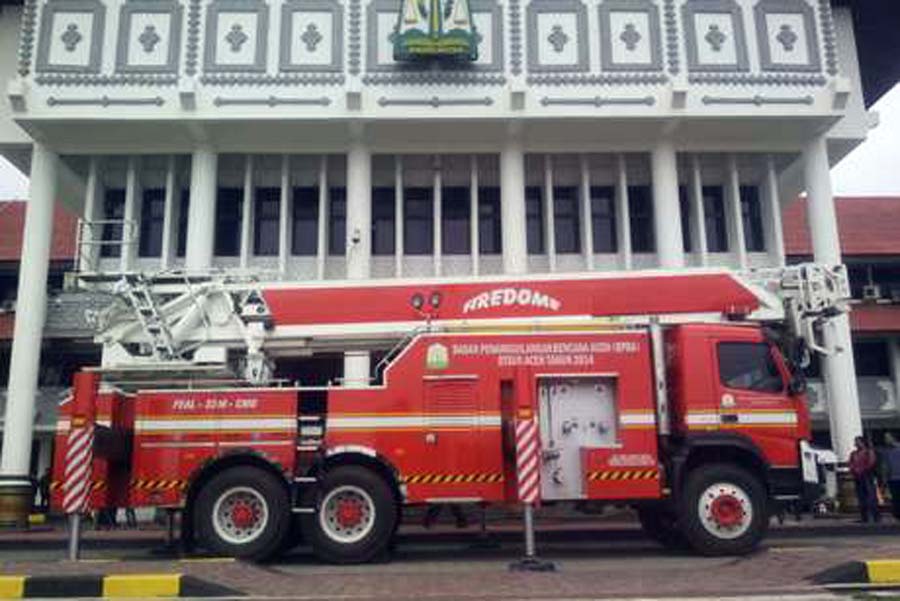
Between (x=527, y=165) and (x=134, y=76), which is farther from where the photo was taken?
(x=527, y=165)

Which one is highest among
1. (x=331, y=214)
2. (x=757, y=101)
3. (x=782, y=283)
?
(x=757, y=101)

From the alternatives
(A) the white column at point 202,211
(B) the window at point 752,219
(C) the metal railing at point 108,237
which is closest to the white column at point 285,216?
(A) the white column at point 202,211

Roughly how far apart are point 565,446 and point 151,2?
1666cm

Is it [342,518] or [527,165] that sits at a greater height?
[527,165]

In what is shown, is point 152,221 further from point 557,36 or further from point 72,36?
point 557,36

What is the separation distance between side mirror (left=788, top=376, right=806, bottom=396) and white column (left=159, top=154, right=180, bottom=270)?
15975 millimetres

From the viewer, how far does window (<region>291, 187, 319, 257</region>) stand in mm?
24359

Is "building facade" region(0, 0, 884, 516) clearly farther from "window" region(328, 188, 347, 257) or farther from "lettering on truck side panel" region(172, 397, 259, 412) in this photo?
"lettering on truck side panel" region(172, 397, 259, 412)

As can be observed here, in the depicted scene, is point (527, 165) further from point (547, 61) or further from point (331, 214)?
point (331, 214)

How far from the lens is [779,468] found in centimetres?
1248

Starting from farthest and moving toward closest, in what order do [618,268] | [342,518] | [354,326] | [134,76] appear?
[618,268] → [134,76] → [354,326] → [342,518]

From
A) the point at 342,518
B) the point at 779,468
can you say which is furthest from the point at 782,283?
the point at 342,518

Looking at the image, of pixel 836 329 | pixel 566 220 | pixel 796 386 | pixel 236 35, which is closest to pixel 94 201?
pixel 236 35

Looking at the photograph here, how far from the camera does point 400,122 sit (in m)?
21.8
